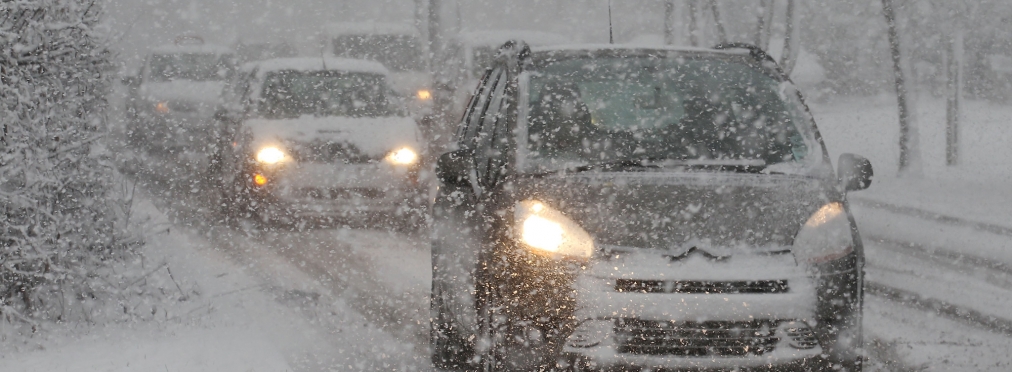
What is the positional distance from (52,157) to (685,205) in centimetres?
309

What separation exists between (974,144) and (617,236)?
885 inches

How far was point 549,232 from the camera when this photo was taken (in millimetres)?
4305

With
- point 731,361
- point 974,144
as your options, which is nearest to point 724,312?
point 731,361

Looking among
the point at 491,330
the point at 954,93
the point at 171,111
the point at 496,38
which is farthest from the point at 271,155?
the point at 954,93

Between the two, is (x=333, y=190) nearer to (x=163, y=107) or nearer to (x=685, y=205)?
(x=685, y=205)

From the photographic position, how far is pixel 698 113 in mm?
5336

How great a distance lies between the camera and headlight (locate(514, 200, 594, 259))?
425cm

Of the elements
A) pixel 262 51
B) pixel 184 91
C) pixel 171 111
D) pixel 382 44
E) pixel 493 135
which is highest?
pixel 262 51

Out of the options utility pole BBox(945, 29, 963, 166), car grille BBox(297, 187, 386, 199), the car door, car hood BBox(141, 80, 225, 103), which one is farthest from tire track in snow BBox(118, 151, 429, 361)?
utility pole BBox(945, 29, 963, 166)

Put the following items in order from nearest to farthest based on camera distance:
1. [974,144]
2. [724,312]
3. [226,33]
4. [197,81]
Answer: [724,312] → [197,81] → [974,144] → [226,33]

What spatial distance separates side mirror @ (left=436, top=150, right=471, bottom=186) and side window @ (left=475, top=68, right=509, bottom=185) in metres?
0.08

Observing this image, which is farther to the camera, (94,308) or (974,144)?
(974,144)

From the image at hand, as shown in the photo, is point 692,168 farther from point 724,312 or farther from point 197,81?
point 197,81

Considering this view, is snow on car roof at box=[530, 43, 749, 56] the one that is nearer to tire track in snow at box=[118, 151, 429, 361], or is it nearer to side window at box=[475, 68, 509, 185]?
side window at box=[475, 68, 509, 185]
